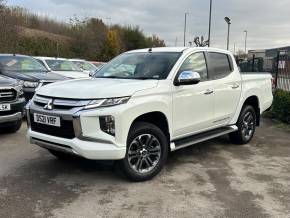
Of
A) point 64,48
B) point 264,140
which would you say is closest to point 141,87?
point 264,140

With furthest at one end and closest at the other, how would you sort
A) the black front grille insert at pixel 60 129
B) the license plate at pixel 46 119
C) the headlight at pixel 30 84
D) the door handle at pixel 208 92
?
the headlight at pixel 30 84, the door handle at pixel 208 92, the license plate at pixel 46 119, the black front grille insert at pixel 60 129

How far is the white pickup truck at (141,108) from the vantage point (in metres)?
4.76

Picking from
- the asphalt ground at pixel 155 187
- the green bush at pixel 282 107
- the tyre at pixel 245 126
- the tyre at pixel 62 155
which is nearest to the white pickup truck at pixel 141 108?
the tyre at pixel 245 126

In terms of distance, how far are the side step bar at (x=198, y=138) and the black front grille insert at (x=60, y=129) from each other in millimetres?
1488

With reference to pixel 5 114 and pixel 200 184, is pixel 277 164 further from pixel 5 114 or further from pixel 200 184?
pixel 5 114

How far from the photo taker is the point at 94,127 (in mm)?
4734

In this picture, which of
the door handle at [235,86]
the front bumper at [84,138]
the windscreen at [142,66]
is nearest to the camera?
the front bumper at [84,138]

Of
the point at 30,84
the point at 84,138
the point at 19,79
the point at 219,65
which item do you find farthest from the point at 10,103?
the point at 219,65

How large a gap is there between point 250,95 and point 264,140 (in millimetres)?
1140

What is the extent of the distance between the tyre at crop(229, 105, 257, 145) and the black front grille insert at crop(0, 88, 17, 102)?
414cm

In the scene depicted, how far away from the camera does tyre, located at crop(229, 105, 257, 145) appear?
7.46m

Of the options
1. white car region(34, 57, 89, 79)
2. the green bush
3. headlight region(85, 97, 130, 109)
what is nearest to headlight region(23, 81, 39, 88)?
white car region(34, 57, 89, 79)

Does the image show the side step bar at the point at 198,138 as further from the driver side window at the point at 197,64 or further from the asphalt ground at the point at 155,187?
the driver side window at the point at 197,64

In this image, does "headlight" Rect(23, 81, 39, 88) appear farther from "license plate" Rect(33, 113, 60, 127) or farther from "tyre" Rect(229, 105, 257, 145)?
"tyre" Rect(229, 105, 257, 145)
